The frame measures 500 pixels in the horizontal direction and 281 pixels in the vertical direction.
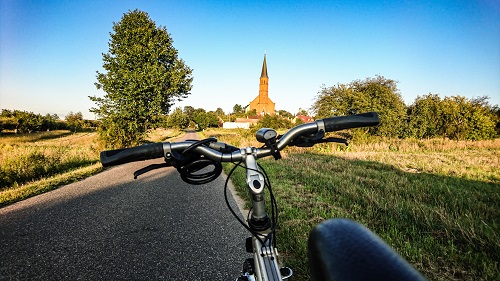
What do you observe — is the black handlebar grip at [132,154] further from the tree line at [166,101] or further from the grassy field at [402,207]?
the tree line at [166,101]

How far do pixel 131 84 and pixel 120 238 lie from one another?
51.1 ft

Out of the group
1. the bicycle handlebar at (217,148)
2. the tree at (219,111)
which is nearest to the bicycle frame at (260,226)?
the bicycle handlebar at (217,148)

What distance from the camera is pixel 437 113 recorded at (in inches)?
807

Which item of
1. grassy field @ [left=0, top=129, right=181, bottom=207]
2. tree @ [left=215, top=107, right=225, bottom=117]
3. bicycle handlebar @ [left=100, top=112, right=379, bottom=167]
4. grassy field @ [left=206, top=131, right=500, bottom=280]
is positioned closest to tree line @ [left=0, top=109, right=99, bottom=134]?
grassy field @ [left=0, top=129, right=181, bottom=207]

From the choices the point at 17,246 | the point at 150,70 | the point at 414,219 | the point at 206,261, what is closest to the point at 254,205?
the point at 206,261

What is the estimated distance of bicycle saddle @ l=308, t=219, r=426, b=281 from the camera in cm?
54

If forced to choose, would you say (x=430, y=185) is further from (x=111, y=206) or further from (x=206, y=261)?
(x=111, y=206)

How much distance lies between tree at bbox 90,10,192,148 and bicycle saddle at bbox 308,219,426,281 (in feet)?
60.6

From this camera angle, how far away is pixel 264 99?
118 meters

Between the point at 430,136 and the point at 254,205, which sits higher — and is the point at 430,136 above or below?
below

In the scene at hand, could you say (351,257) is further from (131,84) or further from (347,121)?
(131,84)

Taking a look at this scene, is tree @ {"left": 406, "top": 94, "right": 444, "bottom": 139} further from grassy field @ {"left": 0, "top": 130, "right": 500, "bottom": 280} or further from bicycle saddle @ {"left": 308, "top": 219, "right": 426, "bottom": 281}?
bicycle saddle @ {"left": 308, "top": 219, "right": 426, "bottom": 281}

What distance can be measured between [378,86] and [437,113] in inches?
265

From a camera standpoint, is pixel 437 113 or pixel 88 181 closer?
pixel 88 181
